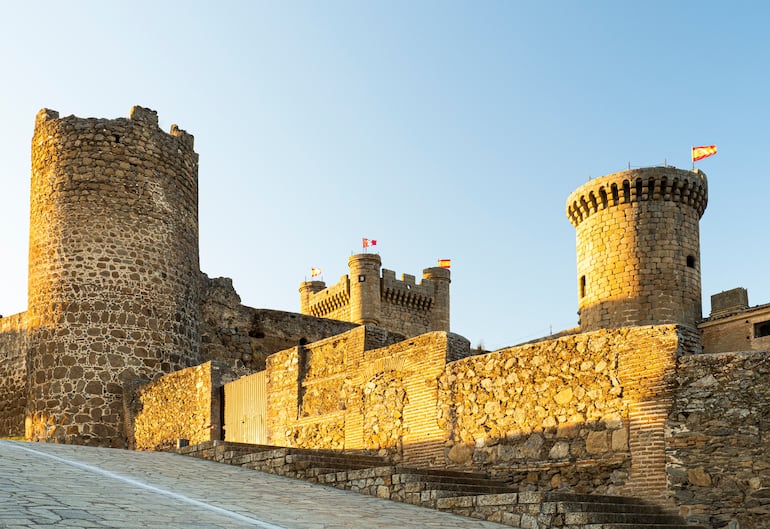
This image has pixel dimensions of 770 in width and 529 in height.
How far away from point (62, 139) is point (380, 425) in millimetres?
10644

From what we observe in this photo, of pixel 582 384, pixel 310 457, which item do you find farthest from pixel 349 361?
pixel 582 384

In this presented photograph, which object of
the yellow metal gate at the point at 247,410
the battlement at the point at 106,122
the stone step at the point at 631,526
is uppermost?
the battlement at the point at 106,122

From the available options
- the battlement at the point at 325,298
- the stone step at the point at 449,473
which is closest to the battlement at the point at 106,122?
the stone step at the point at 449,473

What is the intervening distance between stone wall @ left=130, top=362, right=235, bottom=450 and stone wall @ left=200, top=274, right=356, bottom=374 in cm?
343

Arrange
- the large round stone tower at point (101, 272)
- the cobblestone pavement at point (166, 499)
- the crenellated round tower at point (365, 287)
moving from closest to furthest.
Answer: the cobblestone pavement at point (166, 499) < the large round stone tower at point (101, 272) < the crenellated round tower at point (365, 287)

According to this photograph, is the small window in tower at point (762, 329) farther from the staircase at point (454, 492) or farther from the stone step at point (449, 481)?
the stone step at point (449, 481)

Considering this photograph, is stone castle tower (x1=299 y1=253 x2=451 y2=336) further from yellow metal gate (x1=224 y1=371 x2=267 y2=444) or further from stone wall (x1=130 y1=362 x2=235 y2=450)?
yellow metal gate (x1=224 y1=371 x2=267 y2=444)

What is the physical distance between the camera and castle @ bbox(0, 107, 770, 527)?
12.0 m

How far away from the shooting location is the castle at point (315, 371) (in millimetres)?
12023

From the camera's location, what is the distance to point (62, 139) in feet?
72.9

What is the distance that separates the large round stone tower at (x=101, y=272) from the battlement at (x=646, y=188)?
20463 millimetres

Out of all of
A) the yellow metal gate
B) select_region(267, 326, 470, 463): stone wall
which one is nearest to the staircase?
select_region(267, 326, 470, 463): stone wall

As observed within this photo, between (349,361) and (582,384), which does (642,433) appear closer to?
(582,384)

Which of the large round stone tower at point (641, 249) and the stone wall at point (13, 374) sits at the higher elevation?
the large round stone tower at point (641, 249)
